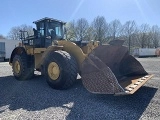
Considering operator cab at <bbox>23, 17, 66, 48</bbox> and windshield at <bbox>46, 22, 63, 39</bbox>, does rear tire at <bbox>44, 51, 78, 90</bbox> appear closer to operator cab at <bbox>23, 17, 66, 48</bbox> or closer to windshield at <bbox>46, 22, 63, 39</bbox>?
operator cab at <bbox>23, 17, 66, 48</bbox>

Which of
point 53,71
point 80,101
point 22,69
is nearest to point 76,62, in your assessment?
point 53,71

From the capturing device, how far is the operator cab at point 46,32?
27.6 ft

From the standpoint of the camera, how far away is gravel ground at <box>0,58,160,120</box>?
4.39 m

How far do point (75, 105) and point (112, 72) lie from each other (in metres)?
1.33

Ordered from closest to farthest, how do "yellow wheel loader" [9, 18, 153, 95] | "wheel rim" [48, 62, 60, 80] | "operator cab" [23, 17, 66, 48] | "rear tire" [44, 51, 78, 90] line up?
1. "yellow wheel loader" [9, 18, 153, 95]
2. "rear tire" [44, 51, 78, 90]
3. "wheel rim" [48, 62, 60, 80]
4. "operator cab" [23, 17, 66, 48]

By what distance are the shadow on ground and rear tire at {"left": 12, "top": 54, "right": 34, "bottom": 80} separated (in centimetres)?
156

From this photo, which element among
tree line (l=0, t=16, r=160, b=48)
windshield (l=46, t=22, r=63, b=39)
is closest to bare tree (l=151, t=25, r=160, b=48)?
tree line (l=0, t=16, r=160, b=48)

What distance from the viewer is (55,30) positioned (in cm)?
873

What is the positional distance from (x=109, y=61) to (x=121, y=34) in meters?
64.9

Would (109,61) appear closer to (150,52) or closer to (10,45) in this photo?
(10,45)

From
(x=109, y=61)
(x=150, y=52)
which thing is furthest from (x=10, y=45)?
(x=150, y=52)

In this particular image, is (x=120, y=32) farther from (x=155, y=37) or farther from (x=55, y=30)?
(x=55, y=30)

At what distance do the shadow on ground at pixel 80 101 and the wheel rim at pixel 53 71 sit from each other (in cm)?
46

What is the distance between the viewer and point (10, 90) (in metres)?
6.86
